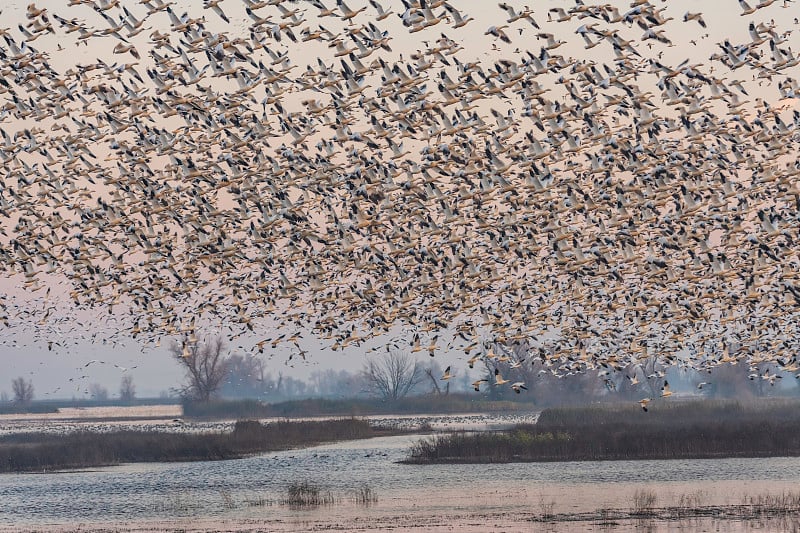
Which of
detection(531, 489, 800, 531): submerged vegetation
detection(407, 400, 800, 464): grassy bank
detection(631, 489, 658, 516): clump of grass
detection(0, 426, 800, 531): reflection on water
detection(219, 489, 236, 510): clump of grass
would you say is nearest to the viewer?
detection(531, 489, 800, 531): submerged vegetation

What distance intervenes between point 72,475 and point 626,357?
25295 mm

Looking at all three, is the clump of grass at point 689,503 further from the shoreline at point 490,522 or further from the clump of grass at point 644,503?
the clump of grass at point 644,503

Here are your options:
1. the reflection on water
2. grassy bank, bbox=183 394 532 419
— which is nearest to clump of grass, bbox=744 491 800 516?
the reflection on water

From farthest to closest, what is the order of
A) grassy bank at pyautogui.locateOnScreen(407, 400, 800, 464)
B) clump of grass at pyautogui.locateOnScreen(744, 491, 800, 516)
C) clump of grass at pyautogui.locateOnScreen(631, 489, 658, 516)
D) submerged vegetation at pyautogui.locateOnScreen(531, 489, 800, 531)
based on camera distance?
1. grassy bank at pyautogui.locateOnScreen(407, 400, 800, 464)
2. clump of grass at pyautogui.locateOnScreen(631, 489, 658, 516)
3. clump of grass at pyautogui.locateOnScreen(744, 491, 800, 516)
4. submerged vegetation at pyautogui.locateOnScreen(531, 489, 800, 531)

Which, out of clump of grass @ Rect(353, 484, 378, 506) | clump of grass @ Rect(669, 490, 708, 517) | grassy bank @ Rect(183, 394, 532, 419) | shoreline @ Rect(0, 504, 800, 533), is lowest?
shoreline @ Rect(0, 504, 800, 533)

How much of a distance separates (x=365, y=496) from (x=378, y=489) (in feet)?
9.87

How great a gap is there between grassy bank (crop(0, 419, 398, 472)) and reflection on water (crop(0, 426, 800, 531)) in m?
2.98

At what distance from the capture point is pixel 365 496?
45.2 m

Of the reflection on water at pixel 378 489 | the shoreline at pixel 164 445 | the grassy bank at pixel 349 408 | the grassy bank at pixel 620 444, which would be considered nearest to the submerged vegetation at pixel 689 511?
the reflection on water at pixel 378 489

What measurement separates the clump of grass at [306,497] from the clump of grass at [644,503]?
407 inches

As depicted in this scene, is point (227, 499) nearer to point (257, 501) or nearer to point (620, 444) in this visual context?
point (257, 501)

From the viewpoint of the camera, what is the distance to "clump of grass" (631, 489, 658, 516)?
129 feet

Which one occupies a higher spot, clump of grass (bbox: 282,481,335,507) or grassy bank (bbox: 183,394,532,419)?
grassy bank (bbox: 183,394,532,419)

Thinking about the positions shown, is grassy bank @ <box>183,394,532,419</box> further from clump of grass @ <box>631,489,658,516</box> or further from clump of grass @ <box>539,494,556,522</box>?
clump of grass @ <box>539,494,556,522</box>
